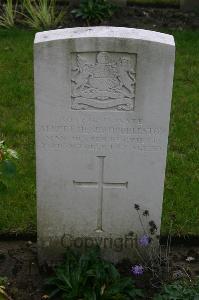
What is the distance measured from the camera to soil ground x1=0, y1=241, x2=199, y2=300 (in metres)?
4.25

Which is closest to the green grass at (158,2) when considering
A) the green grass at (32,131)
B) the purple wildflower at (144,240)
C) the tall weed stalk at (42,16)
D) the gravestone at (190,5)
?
the gravestone at (190,5)

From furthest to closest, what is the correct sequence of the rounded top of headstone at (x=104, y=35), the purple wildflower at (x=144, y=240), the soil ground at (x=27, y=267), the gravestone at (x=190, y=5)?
the gravestone at (x=190, y=5), the soil ground at (x=27, y=267), the purple wildflower at (x=144, y=240), the rounded top of headstone at (x=104, y=35)

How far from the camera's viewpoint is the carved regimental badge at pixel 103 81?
3.87 metres

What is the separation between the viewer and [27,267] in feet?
14.8

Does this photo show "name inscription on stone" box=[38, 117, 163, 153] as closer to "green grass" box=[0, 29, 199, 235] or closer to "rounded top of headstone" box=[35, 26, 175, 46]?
"rounded top of headstone" box=[35, 26, 175, 46]

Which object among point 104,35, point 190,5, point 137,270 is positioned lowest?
point 137,270

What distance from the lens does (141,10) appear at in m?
9.68

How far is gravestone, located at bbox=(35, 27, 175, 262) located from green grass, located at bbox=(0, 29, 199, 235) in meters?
0.59

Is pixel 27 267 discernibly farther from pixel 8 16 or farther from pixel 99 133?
pixel 8 16

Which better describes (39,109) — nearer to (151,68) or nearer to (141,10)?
(151,68)

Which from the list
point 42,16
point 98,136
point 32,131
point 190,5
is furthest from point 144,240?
point 190,5

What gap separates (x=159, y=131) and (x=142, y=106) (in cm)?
21

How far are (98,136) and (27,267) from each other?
113cm

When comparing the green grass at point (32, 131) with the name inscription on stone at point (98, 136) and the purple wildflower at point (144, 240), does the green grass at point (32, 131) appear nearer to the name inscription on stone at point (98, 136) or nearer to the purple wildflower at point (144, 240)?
the purple wildflower at point (144, 240)
